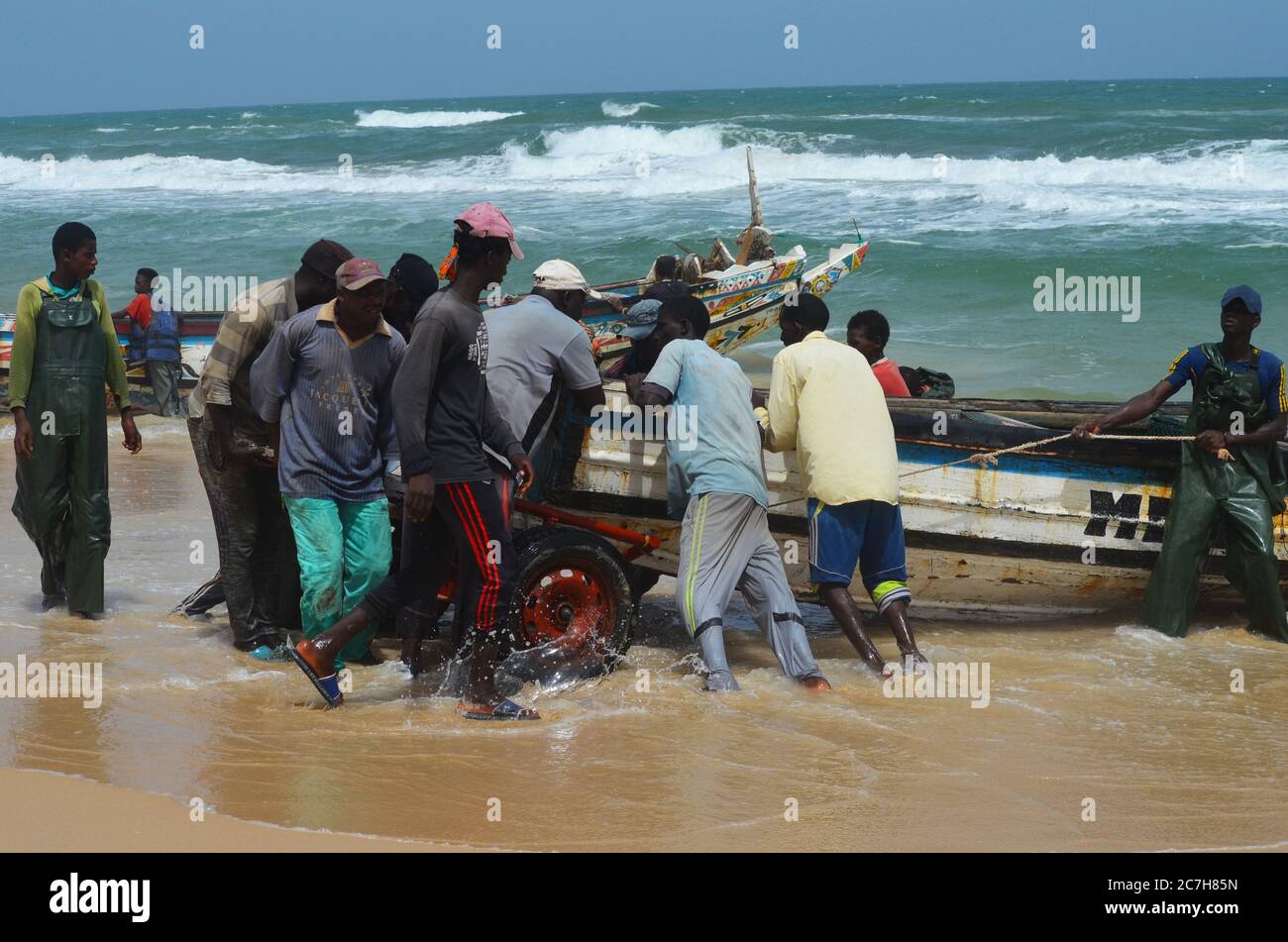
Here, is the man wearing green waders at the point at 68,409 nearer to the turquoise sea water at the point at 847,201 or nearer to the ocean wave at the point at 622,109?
the turquoise sea water at the point at 847,201

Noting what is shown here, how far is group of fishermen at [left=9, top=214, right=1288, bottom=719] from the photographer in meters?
5.04

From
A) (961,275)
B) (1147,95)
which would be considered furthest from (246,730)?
(1147,95)

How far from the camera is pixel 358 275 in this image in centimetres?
510

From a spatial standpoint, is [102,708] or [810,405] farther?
[810,405]

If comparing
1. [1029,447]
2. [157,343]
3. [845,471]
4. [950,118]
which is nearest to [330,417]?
[845,471]

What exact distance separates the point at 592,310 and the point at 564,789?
345 inches

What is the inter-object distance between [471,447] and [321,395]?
665 mm

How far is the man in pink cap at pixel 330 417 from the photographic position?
17.1 ft

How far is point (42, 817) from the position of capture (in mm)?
4203

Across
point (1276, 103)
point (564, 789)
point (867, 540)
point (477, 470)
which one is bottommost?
point (564, 789)

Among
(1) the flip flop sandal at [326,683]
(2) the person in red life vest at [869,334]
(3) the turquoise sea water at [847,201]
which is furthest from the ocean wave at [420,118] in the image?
(1) the flip flop sandal at [326,683]

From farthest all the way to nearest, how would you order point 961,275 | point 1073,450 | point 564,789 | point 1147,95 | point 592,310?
point 1147,95
point 961,275
point 592,310
point 1073,450
point 564,789

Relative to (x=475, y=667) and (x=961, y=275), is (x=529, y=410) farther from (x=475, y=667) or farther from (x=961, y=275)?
(x=961, y=275)

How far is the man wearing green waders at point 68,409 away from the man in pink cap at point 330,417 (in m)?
1.38
